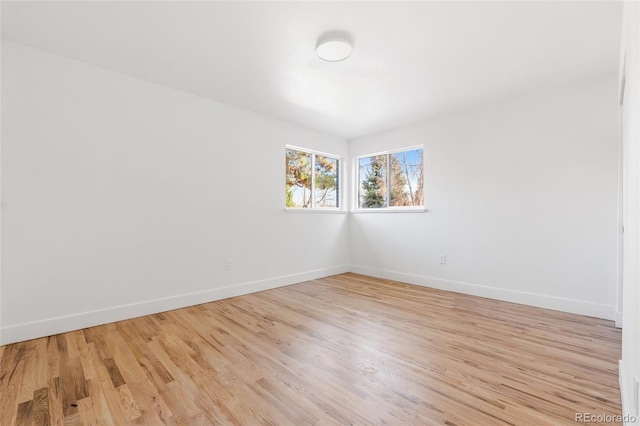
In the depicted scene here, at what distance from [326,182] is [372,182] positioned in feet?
2.67

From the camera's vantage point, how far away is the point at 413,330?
2420 millimetres

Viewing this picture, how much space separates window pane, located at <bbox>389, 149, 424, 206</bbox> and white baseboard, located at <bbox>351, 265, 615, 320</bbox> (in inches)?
44.7

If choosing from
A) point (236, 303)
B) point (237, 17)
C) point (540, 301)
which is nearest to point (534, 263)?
point (540, 301)

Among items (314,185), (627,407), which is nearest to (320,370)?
(627,407)

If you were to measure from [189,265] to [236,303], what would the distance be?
69cm

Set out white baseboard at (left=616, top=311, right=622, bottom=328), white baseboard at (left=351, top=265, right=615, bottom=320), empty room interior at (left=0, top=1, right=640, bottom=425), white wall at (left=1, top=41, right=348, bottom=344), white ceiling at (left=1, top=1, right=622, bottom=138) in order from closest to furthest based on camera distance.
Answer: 1. empty room interior at (left=0, top=1, right=640, bottom=425)
2. white ceiling at (left=1, top=1, right=622, bottom=138)
3. white wall at (left=1, top=41, right=348, bottom=344)
4. white baseboard at (left=616, top=311, right=622, bottom=328)
5. white baseboard at (left=351, top=265, right=615, bottom=320)

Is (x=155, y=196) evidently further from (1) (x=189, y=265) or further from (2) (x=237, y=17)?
(2) (x=237, y=17)

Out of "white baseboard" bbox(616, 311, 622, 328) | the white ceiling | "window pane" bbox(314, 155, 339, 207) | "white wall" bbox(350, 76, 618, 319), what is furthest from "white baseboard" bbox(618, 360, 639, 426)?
"window pane" bbox(314, 155, 339, 207)

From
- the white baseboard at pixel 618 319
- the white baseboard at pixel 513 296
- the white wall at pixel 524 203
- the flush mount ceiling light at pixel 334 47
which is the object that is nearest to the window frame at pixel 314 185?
the white wall at pixel 524 203

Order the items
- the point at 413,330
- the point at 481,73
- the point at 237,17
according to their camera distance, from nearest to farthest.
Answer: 1. the point at 237,17
2. the point at 413,330
3. the point at 481,73

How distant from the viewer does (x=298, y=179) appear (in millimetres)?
4410

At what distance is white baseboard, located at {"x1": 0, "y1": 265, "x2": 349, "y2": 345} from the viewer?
222cm

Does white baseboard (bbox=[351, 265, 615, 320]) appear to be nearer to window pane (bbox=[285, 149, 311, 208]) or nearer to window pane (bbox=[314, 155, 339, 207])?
window pane (bbox=[314, 155, 339, 207])

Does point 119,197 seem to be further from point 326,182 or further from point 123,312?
point 326,182
